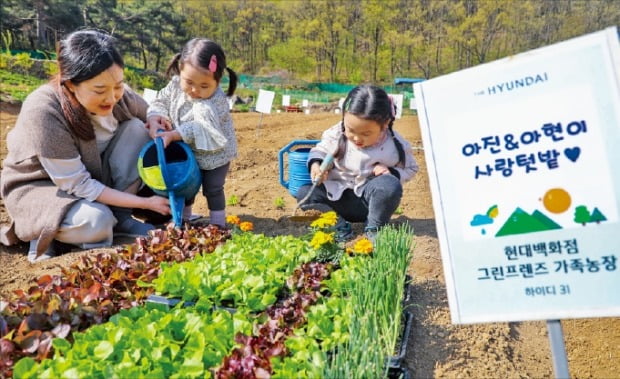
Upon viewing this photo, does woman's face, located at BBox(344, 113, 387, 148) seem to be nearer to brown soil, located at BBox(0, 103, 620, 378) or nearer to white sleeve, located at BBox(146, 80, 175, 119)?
brown soil, located at BBox(0, 103, 620, 378)

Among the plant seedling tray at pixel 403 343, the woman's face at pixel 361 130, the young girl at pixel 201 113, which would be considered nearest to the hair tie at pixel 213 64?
the young girl at pixel 201 113

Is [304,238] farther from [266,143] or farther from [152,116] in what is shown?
[266,143]

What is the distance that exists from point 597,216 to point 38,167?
8.91 ft

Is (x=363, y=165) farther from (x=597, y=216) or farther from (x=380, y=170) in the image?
(x=597, y=216)

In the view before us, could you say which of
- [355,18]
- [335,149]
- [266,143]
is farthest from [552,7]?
[335,149]

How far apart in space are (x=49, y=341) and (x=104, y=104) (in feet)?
4.89

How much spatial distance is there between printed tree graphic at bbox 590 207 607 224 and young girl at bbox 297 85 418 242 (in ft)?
4.80

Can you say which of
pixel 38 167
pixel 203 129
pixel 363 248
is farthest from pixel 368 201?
pixel 38 167

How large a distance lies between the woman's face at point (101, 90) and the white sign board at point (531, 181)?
1.84 m

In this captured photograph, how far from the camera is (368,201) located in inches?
117

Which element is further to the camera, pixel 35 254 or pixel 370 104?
pixel 35 254

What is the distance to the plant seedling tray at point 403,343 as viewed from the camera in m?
1.68

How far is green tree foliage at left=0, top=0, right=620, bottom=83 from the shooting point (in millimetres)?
32375

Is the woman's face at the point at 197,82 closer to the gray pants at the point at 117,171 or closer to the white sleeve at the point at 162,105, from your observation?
the white sleeve at the point at 162,105
